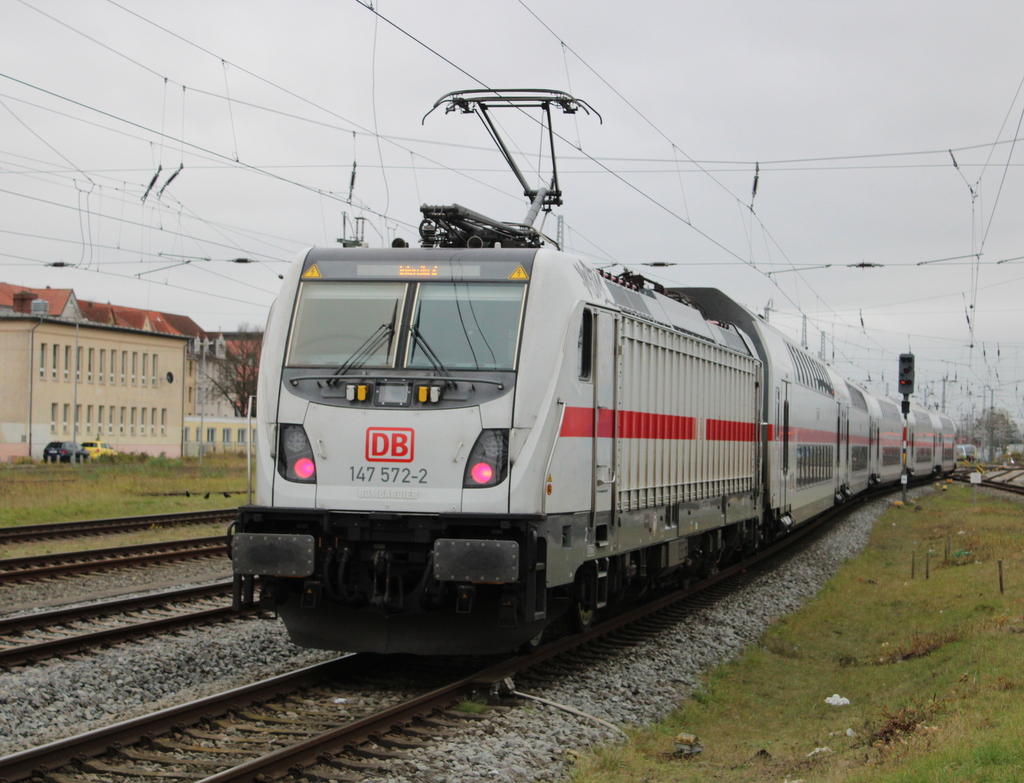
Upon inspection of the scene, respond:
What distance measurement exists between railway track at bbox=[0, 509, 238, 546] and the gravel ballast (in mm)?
10015

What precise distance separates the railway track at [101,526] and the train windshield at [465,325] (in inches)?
521

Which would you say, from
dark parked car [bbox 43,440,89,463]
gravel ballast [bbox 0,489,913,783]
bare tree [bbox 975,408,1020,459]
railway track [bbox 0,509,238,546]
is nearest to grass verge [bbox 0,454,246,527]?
railway track [bbox 0,509,238,546]

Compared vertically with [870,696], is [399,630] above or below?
above

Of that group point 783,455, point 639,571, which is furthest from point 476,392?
point 783,455

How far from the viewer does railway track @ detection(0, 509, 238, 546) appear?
20297mm

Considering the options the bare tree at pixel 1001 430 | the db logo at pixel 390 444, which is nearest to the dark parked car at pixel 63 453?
the db logo at pixel 390 444

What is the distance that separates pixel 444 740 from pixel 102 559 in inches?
448

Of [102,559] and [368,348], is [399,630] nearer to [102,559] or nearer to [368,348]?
[368,348]

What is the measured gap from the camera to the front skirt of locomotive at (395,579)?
338 inches

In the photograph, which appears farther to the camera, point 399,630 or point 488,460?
point 399,630

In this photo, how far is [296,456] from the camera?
29.8ft

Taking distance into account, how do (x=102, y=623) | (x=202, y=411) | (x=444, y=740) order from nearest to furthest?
(x=444, y=740)
(x=102, y=623)
(x=202, y=411)

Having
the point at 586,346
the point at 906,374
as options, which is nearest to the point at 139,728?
the point at 586,346

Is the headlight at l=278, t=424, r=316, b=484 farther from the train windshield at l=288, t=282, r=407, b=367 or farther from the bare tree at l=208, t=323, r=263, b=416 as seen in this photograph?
the bare tree at l=208, t=323, r=263, b=416
